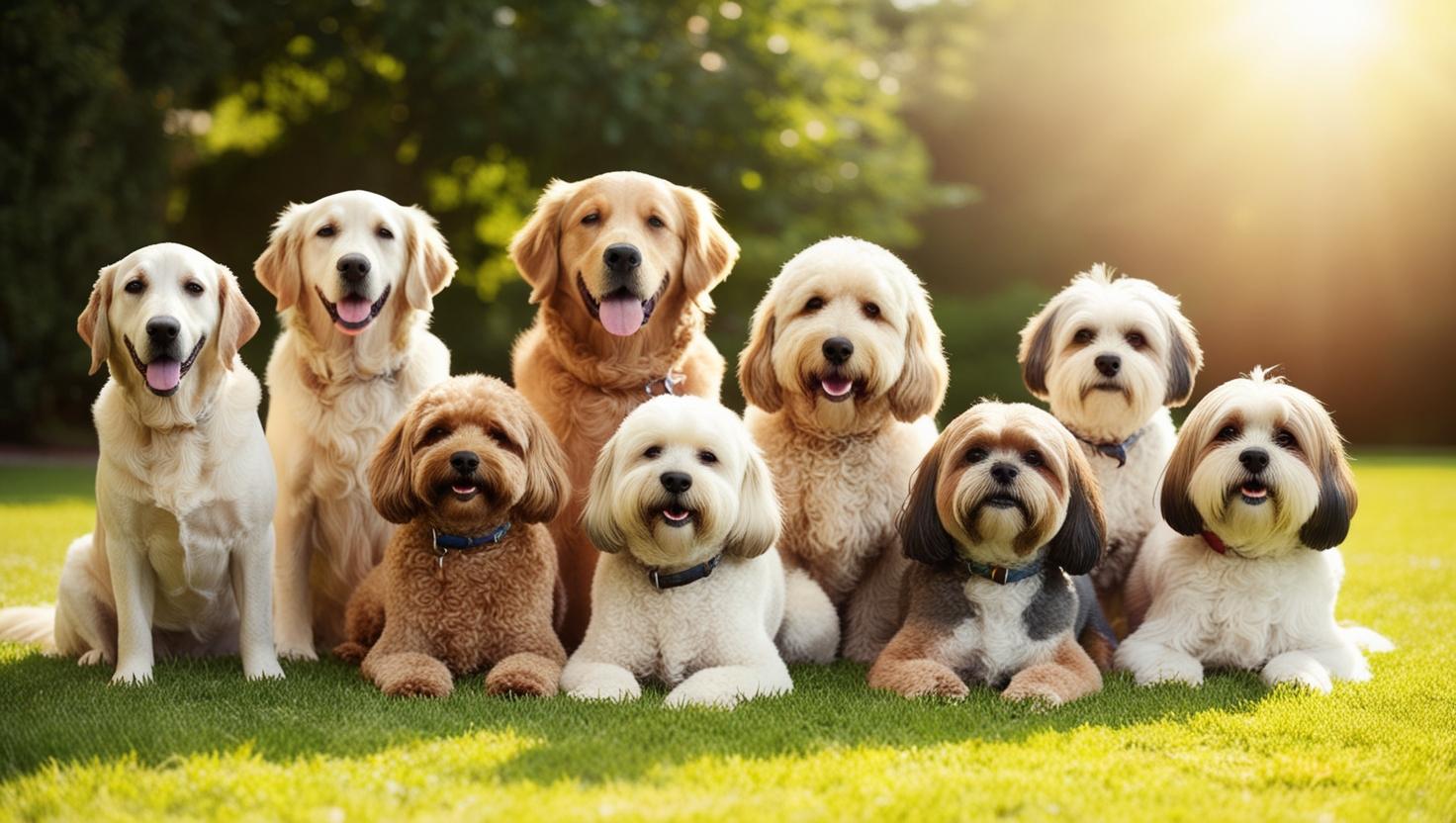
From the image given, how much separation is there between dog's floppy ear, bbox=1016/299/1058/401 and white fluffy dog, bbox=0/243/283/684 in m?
3.11

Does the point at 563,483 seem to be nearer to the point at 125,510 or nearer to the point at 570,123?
the point at 125,510

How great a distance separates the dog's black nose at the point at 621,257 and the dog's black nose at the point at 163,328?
5.25 feet

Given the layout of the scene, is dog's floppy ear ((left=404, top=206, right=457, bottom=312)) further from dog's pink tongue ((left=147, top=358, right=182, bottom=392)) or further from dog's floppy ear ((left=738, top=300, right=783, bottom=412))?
dog's floppy ear ((left=738, top=300, right=783, bottom=412))

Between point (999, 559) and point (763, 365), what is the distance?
1266 millimetres

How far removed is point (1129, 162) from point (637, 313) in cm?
2396

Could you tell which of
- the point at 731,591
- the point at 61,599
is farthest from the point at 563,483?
the point at 61,599

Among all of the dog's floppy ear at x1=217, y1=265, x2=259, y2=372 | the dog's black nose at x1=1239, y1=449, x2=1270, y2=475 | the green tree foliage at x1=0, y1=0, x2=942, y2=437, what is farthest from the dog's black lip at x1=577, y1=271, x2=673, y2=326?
the green tree foliage at x1=0, y1=0, x2=942, y2=437

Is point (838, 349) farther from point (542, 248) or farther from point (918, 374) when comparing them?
point (542, 248)

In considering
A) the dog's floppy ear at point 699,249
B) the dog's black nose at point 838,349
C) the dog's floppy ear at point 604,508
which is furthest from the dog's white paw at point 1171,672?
the dog's floppy ear at point 699,249

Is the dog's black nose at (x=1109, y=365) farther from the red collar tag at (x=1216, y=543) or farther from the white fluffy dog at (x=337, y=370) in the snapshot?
the white fluffy dog at (x=337, y=370)

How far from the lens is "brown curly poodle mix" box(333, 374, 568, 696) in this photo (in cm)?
482

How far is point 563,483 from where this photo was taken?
5.09m

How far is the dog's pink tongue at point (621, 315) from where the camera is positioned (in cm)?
549

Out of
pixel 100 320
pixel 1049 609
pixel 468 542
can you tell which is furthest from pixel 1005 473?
pixel 100 320
